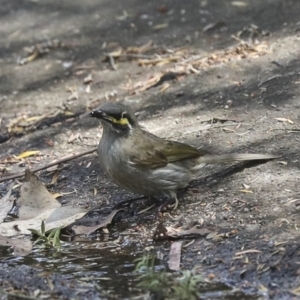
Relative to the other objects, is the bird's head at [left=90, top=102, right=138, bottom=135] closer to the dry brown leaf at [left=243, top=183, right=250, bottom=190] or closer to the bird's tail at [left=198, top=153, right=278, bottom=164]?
the bird's tail at [left=198, top=153, right=278, bottom=164]

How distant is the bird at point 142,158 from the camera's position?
6816 millimetres

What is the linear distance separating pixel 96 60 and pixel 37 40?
4.88ft

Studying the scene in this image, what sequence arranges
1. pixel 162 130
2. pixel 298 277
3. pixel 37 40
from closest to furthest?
pixel 298 277
pixel 162 130
pixel 37 40

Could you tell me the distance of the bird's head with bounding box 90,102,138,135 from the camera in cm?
686

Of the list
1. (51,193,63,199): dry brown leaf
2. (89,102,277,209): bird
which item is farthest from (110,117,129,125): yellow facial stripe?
(51,193,63,199): dry brown leaf

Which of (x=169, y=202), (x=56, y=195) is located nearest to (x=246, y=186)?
(x=169, y=202)

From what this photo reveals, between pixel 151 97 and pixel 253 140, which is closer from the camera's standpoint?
pixel 253 140

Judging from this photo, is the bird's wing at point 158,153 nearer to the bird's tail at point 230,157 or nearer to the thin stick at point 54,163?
the bird's tail at point 230,157

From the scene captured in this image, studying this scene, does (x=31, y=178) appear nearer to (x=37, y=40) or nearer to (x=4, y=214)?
(x=4, y=214)

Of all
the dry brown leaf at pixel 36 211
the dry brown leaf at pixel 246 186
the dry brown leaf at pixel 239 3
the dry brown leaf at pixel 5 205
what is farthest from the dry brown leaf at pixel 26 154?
the dry brown leaf at pixel 239 3

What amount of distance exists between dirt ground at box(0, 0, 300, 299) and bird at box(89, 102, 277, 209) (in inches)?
7.3

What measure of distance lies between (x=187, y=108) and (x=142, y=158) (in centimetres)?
236

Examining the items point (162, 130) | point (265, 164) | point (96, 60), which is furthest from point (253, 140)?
point (96, 60)

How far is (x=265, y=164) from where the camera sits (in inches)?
285
